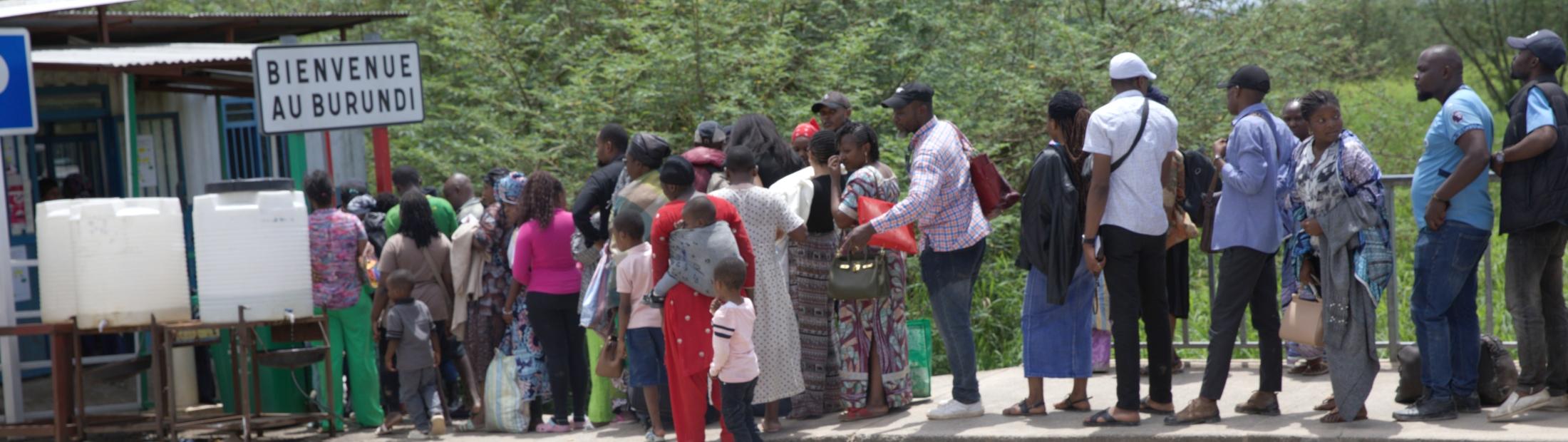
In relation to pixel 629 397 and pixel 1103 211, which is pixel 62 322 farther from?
pixel 1103 211

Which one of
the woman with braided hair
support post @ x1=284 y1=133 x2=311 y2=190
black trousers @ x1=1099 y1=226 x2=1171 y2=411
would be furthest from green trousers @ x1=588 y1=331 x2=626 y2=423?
black trousers @ x1=1099 y1=226 x2=1171 y2=411

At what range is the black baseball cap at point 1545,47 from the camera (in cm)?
604

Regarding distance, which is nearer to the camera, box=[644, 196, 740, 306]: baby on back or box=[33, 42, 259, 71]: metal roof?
box=[644, 196, 740, 306]: baby on back

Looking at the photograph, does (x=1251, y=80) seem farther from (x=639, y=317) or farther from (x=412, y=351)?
(x=412, y=351)

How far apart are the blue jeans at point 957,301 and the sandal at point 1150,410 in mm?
771

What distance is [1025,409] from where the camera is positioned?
7.03 m

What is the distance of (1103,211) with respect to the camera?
633 cm

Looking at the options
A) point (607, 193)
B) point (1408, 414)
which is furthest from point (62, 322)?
point (1408, 414)

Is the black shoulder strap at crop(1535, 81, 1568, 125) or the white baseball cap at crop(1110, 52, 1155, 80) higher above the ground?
the white baseball cap at crop(1110, 52, 1155, 80)

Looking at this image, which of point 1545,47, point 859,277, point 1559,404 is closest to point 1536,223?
point 1545,47

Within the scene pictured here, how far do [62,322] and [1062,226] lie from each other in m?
5.29

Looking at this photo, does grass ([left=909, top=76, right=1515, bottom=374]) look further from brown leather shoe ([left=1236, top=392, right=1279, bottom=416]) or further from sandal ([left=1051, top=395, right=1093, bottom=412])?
sandal ([left=1051, top=395, right=1093, bottom=412])

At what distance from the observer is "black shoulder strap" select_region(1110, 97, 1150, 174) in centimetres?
630

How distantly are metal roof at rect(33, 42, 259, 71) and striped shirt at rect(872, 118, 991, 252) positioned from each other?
4196 mm
